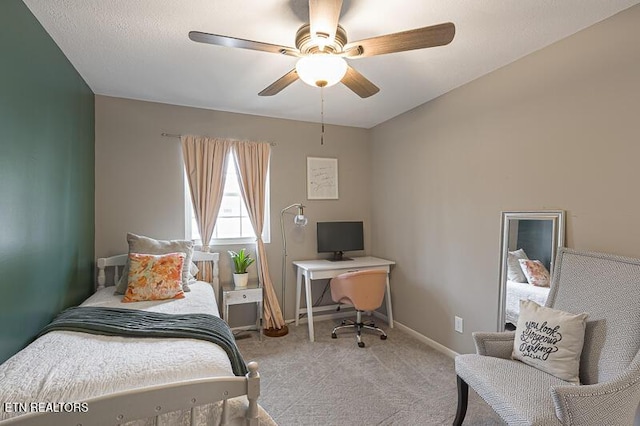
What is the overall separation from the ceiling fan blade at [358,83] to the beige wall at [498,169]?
116cm

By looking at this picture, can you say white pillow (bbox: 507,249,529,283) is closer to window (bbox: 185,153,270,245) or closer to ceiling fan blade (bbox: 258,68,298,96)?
ceiling fan blade (bbox: 258,68,298,96)

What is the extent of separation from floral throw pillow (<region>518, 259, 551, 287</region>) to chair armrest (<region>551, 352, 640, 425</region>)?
2.33ft

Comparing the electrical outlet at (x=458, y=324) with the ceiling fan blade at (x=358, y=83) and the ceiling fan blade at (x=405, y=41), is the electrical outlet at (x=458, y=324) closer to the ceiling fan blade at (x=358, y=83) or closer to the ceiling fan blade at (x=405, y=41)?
the ceiling fan blade at (x=358, y=83)

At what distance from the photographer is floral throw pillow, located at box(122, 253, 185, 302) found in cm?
236

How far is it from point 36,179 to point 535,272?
131 inches

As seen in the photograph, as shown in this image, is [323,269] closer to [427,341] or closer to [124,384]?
[427,341]

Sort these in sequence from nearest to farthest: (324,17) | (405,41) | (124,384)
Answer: (124,384) → (324,17) → (405,41)

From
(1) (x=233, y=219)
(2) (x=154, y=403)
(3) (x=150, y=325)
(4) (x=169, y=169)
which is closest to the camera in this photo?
(2) (x=154, y=403)

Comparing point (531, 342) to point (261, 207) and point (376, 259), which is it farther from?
point (261, 207)

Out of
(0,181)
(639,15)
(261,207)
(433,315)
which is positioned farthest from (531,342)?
(0,181)

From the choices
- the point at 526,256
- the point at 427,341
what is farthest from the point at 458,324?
the point at 526,256

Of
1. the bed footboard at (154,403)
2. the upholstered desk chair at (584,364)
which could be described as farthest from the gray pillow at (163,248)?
the upholstered desk chair at (584,364)

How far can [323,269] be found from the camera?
3.27 metres

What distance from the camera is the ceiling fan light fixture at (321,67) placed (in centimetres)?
158
